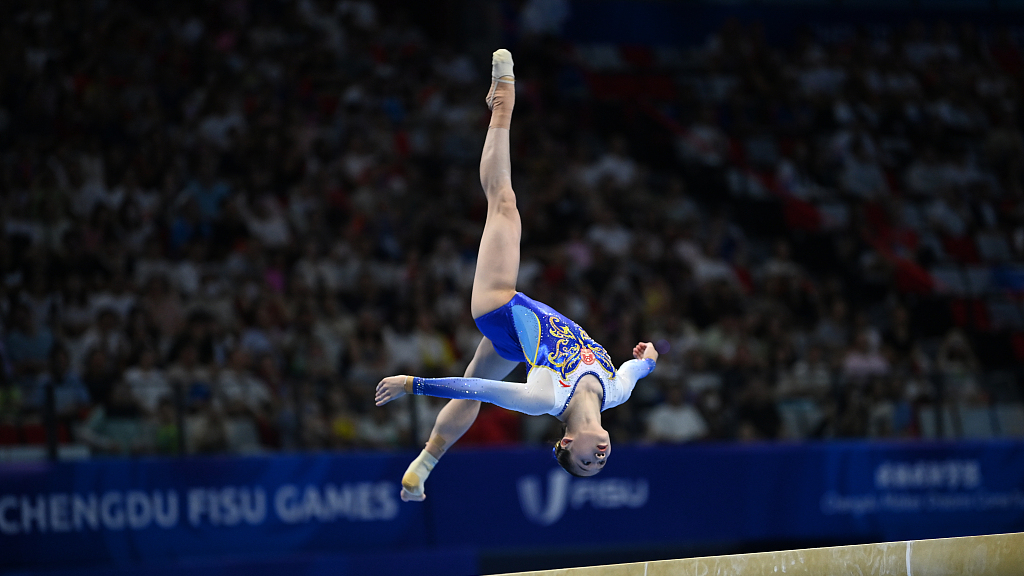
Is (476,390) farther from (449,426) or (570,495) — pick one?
(570,495)

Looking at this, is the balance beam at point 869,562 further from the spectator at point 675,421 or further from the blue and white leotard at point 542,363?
the spectator at point 675,421

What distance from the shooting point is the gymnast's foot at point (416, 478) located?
5867 millimetres

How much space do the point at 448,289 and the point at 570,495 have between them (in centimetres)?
235

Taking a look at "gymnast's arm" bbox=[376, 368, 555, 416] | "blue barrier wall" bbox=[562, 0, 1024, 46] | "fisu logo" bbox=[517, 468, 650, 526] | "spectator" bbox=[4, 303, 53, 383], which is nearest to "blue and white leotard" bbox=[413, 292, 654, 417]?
"gymnast's arm" bbox=[376, 368, 555, 416]

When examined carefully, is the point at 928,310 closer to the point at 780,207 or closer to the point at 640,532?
the point at 780,207

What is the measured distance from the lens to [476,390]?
5.20 metres

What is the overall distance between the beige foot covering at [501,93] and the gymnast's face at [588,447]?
5.43ft

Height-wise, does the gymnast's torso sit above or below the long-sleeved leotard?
above

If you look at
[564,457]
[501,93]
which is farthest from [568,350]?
[501,93]

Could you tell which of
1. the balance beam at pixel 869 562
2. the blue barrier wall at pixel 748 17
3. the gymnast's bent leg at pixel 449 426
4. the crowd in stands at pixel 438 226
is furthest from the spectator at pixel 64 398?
the blue barrier wall at pixel 748 17

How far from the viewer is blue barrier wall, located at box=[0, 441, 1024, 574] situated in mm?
7977

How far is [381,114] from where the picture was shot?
39.9ft

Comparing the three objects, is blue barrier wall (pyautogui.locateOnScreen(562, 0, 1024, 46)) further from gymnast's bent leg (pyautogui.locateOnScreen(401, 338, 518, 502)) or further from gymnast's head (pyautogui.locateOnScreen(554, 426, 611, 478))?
gymnast's head (pyautogui.locateOnScreen(554, 426, 611, 478))

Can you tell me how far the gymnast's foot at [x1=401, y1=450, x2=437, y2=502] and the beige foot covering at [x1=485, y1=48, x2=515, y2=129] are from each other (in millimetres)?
1788
